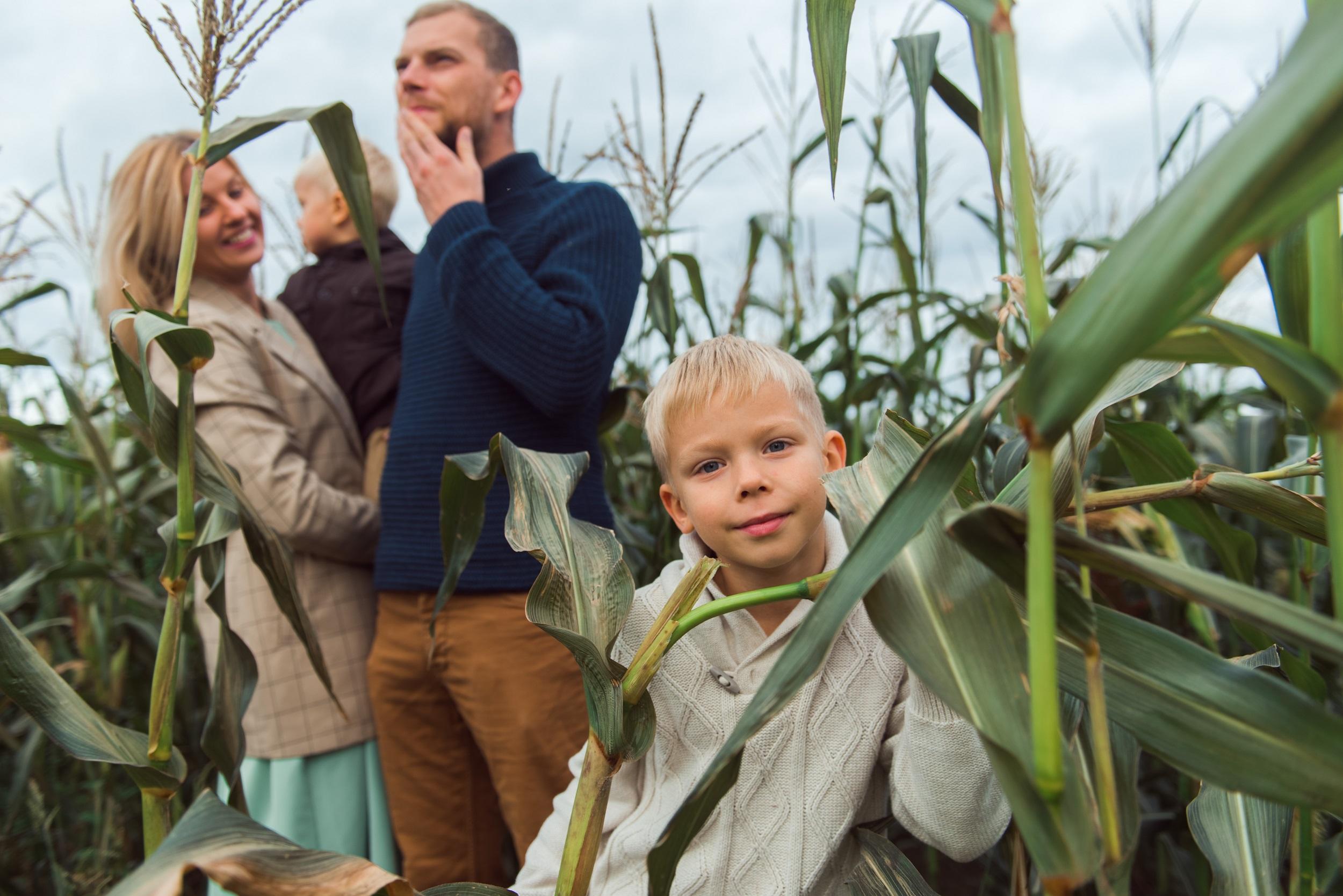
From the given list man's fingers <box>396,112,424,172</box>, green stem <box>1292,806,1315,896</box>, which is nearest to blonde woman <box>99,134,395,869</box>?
man's fingers <box>396,112,424,172</box>

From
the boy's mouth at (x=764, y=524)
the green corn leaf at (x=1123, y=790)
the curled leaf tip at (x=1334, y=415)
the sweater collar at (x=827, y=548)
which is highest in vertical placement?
the curled leaf tip at (x=1334, y=415)

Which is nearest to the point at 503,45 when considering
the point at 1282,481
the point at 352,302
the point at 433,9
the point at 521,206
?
the point at 433,9

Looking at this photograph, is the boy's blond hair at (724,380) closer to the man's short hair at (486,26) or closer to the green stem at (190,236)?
the green stem at (190,236)

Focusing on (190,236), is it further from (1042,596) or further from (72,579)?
(72,579)

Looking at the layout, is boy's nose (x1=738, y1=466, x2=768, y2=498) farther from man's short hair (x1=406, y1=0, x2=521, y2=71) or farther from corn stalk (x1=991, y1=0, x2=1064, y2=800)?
man's short hair (x1=406, y1=0, x2=521, y2=71)

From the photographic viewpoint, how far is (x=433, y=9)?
1547 mm

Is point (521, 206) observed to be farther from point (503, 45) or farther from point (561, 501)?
point (561, 501)

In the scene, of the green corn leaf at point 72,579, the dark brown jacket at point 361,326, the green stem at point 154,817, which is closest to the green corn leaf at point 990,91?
the green stem at point 154,817

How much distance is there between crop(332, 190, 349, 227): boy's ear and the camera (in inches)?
70.1

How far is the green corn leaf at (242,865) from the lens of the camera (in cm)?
54

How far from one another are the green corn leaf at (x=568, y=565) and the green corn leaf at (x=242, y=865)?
0.62ft

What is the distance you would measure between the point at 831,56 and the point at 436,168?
928 millimetres

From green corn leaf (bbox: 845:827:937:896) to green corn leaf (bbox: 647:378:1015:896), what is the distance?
397 mm

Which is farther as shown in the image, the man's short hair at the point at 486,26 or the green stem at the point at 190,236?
the man's short hair at the point at 486,26
